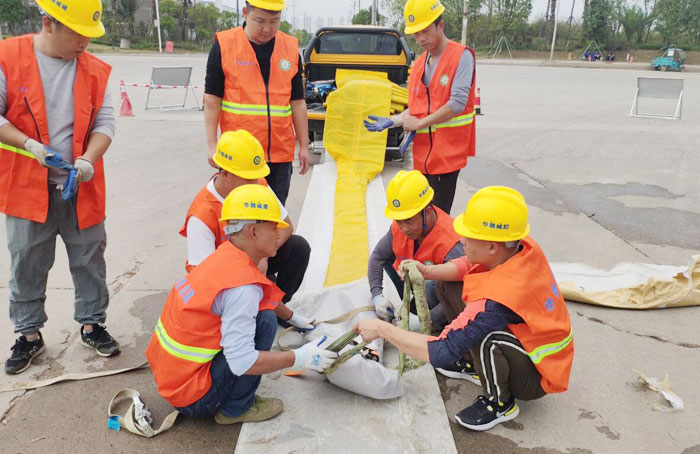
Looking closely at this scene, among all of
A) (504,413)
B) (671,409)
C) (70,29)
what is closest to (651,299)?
(671,409)

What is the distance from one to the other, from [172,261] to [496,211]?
9.62 feet

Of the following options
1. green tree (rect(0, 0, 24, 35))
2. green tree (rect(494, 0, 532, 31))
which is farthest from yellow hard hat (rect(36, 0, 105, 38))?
green tree (rect(494, 0, 532, 31))

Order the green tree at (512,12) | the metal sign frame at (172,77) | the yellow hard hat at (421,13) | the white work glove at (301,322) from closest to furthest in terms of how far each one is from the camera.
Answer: the white work glove at (301,322)
the yellow hard hat at (421,13)
the metal sign frame at (172,77)
the green tree at (512,12)

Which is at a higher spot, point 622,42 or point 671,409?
point 622,42

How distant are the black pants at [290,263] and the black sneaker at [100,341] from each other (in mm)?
957

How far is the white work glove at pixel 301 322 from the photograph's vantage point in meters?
3.18

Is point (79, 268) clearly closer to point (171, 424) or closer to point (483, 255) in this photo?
Result: point (171, 424)

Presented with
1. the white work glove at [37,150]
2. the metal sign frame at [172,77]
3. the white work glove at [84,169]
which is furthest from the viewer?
the metal sign frame at [172,77]

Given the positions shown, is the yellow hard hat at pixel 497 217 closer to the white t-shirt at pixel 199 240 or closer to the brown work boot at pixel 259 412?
the white t-shirt at pixel 199 240

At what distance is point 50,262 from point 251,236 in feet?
4.39

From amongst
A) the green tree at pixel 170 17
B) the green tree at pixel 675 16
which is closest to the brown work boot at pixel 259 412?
the green tree at pixel 675 16

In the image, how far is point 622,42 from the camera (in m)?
48.1

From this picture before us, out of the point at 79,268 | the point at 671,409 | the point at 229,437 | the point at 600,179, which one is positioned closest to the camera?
the point at 229,437

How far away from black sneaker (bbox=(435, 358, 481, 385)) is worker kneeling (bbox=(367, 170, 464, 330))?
32 centimetres
